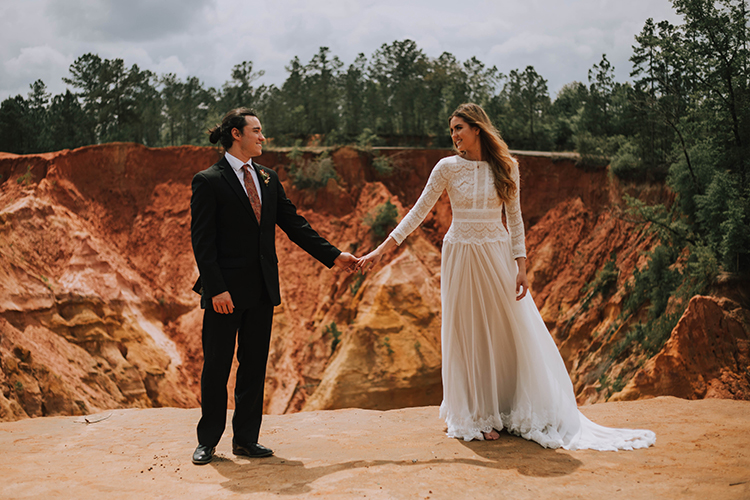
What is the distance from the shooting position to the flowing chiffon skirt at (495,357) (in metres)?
4.47

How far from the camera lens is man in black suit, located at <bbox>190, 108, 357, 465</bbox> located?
163 inches

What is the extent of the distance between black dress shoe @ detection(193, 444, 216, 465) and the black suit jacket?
108 centimetres

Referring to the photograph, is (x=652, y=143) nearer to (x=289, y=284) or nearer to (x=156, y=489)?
(x=289, y=284)

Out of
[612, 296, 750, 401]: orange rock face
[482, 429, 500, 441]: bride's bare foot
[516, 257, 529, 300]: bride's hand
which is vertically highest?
[516, 257, 529, 300]: bride's hand

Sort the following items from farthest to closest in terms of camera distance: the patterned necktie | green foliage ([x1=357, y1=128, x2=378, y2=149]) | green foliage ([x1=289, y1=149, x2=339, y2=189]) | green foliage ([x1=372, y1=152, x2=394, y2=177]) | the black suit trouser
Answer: green foliage ([x1=357, y1=128, x2=378, y2=149]) → green foliage ([x1=372, y1=152, x2=394, y2=177]) → green foliage ([x1=289, y1=149, x2=339, y2=189]) → the patterned necktie → the black suit trouser

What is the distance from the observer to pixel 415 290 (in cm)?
1521

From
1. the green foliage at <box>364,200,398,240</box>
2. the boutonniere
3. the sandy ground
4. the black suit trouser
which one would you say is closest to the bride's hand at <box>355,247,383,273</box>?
the black suit trouser

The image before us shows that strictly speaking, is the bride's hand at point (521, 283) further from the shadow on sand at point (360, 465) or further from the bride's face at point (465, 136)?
the shadow on sand at point (360, 465)

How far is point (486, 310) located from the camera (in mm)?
4629

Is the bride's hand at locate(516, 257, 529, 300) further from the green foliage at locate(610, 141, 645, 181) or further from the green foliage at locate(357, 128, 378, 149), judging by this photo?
Result: the green foliage at locate(357, 128, 378, 149)

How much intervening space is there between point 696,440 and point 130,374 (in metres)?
12.6

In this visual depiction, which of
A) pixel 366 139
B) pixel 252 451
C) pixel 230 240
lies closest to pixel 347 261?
pixel 230 240

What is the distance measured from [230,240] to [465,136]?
2.08 meters

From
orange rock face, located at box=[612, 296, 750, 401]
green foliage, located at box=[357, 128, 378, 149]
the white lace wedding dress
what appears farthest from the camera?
green foliage, located at box=[357, 128, 378, 149]
